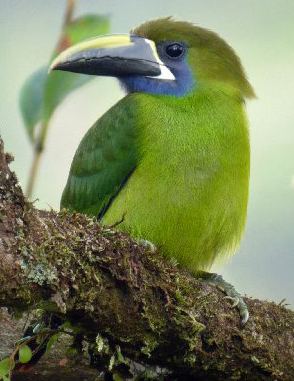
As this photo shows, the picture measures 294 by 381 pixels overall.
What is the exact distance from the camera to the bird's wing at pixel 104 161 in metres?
3.67

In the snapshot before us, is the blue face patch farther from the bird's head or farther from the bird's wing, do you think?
the bird's wing

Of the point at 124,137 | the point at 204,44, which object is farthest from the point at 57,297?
the point at 204,44

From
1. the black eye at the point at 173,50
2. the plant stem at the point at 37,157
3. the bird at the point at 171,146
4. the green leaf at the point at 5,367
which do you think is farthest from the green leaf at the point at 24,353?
the black eye at the point at 173,50

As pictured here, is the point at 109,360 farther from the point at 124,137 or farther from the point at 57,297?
the point at 124,137

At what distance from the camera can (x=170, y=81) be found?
3.84 metres

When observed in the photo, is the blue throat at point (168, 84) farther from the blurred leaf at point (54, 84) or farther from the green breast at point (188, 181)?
the blurred leaf at point (54, 84)

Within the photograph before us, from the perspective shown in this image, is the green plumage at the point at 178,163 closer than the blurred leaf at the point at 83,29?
No

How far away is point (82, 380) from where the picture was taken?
3.54 metres

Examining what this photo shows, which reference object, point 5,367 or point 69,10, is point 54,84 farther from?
point 5,367

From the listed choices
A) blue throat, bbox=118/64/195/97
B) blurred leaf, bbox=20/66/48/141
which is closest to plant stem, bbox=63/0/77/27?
blurred leaf, bbox=20/66/48/141

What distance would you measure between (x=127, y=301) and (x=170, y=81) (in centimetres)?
146

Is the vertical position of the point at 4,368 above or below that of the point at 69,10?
below

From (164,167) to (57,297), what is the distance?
1168 millimetres

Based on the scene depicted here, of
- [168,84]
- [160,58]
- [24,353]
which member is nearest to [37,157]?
[24,353]
